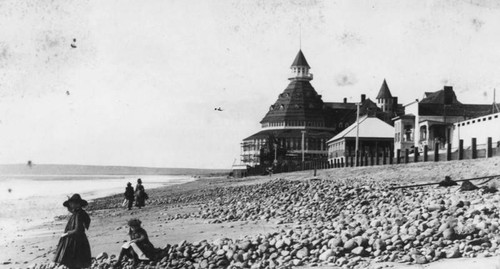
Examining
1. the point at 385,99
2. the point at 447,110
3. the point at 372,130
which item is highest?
the point at 385,99

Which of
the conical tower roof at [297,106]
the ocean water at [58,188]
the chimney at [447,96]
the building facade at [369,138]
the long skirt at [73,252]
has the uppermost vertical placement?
the conical tower roof at [297,106]

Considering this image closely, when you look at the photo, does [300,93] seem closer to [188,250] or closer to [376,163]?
[376,163]

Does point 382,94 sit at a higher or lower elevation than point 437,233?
higher

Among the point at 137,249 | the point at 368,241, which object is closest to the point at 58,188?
the point at 137,249

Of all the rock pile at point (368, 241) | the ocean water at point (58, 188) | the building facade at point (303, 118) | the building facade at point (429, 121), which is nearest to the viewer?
the rock pile at point (368, 241)

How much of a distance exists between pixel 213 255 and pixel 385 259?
2.89m

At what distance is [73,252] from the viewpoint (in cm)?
1080

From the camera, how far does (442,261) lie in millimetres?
9125

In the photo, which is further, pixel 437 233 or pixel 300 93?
pixel 300 93

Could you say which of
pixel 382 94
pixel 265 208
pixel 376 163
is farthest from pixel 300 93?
pixel 265 208

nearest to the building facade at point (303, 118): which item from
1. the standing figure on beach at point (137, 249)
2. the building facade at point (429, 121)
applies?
the building facade at point (429, 121)

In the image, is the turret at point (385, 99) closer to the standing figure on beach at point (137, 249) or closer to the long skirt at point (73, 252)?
the standing figure on beach at point (137, 249)

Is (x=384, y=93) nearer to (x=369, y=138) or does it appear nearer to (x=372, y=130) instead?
(x=372, y=130)

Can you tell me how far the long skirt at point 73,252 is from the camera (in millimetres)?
10781
